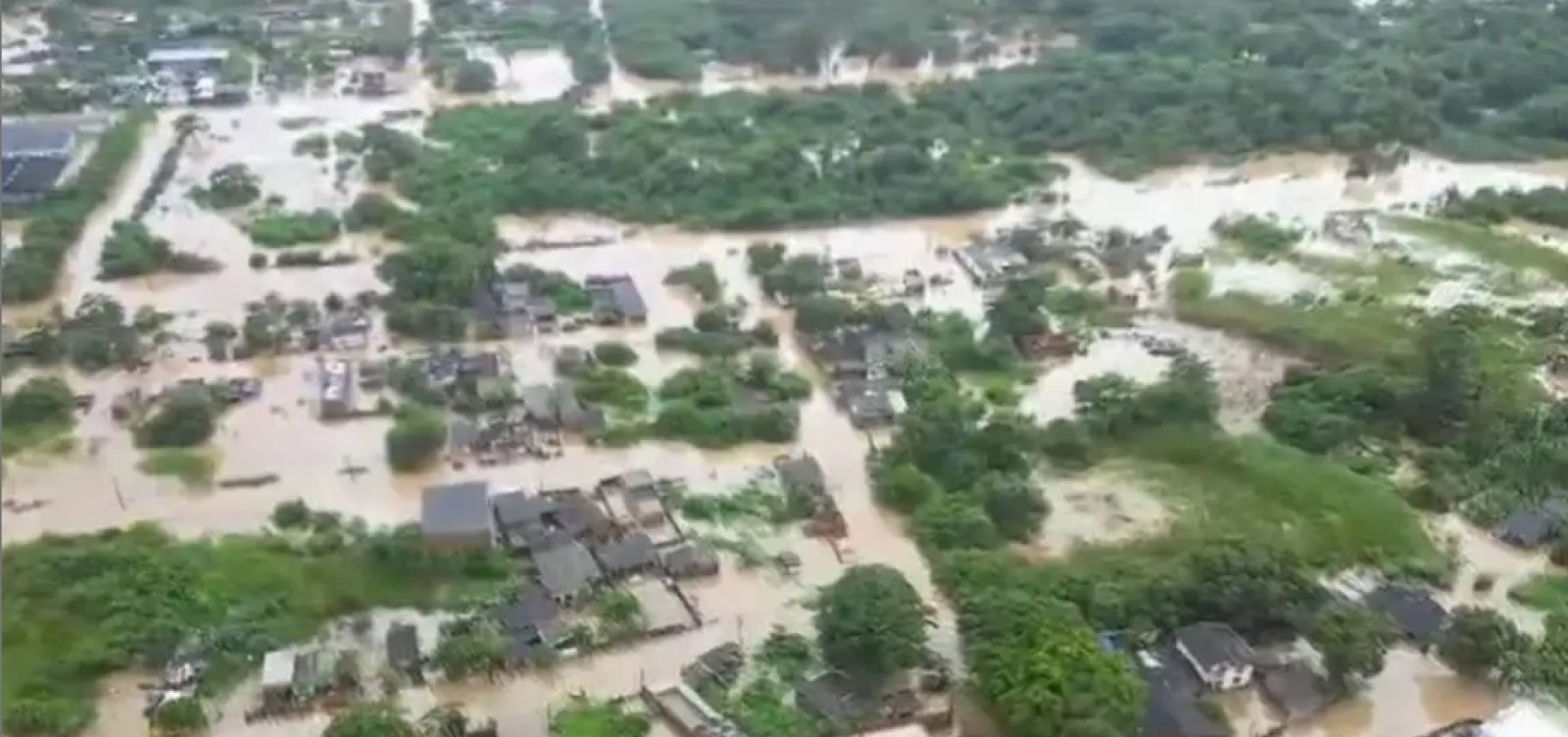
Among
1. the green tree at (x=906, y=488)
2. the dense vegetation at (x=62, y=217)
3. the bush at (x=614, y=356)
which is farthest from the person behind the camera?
the dense vegetation at (x=62, y=217)

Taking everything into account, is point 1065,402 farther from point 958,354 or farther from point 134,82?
point 134,82

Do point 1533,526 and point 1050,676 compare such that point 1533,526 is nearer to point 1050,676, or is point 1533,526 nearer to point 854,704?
point 1050,676

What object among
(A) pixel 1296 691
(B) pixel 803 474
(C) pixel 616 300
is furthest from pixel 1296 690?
(C) pixel 616 300

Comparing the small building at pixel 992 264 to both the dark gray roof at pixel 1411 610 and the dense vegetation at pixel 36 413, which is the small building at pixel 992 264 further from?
the dense vegetation at pixel 36 413

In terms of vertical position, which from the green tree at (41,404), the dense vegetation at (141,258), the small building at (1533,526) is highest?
the small building at (1533,526)

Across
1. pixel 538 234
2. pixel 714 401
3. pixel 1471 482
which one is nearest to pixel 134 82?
pixel 538 234

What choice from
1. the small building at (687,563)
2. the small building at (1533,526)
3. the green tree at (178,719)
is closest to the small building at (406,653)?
the green tree at (178,719)

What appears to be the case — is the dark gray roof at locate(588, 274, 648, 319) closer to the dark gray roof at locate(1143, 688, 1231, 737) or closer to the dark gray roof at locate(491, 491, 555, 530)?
the dark gray roof at locate(491, 491, 555, 530)

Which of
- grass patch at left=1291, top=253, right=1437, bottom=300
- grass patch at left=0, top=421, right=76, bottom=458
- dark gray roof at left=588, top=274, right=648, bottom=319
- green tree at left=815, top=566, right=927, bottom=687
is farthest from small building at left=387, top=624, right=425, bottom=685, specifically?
grass patch at left=1291, top=253, right=1437, bottom=300
